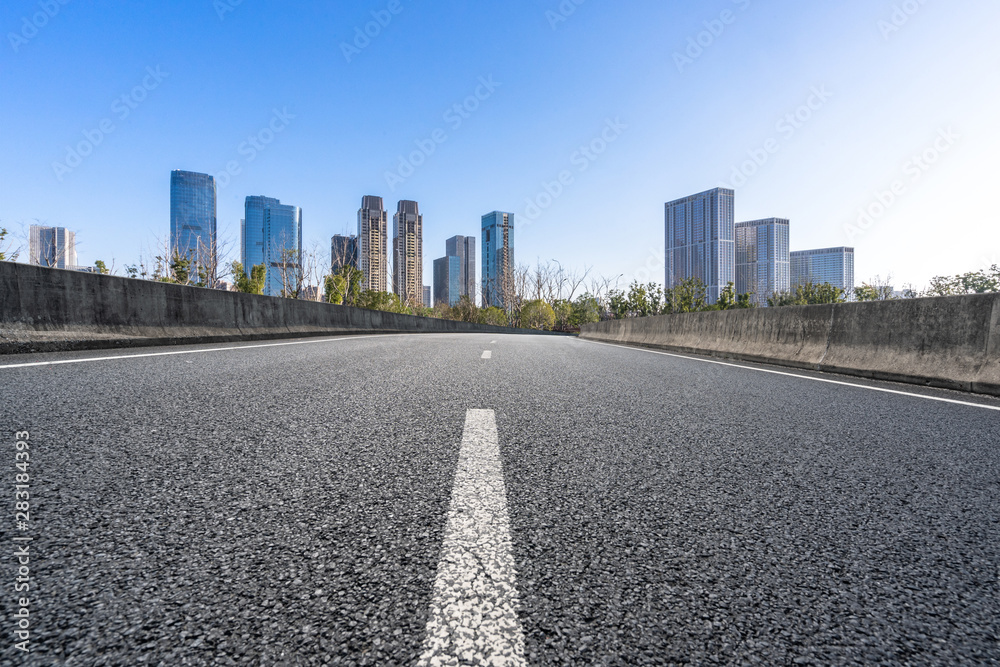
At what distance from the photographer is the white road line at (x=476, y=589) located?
1.00 m

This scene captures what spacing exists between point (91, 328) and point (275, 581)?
27.6ft

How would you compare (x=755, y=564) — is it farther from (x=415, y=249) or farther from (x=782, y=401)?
(x=415, y=249)

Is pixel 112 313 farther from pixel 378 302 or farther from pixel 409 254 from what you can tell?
pixel 409 254

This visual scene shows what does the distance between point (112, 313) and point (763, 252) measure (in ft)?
520

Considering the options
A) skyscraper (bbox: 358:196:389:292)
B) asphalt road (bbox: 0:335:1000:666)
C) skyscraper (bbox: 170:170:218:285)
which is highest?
skyscraper (bbox: 170:170:218:285)

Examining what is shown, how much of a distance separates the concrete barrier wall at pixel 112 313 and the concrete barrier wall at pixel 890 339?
10.9m

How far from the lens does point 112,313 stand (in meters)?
7.93

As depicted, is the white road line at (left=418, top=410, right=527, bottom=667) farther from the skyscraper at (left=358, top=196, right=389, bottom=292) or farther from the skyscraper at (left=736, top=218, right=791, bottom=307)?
the skyscraper at (left=736, top=218, right=791, bottom=307)

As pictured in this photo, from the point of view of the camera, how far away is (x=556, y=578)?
1289 mm

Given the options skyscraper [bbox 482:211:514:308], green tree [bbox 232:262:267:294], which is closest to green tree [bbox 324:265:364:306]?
green tree [bbox 232:262:267:294]

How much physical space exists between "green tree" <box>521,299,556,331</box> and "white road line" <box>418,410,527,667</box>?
287 feet

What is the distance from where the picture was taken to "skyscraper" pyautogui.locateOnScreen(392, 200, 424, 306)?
10188cm

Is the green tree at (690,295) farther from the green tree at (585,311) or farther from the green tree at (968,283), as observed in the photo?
the green tree at (585,311)

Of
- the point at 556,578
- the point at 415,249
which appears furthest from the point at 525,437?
the point at 415,249
